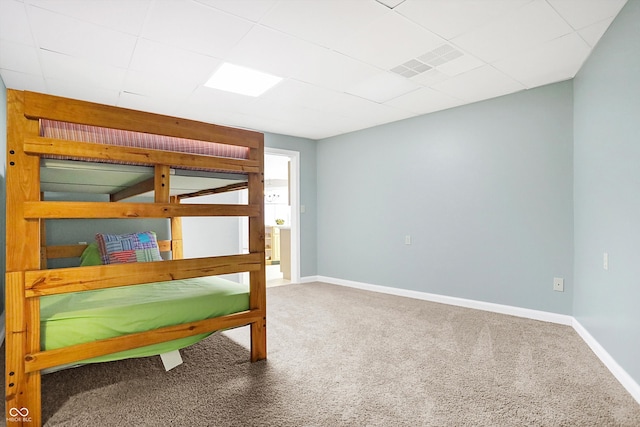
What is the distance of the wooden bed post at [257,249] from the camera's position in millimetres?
2215

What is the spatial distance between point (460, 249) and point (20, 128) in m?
3.80

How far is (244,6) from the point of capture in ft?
6.68

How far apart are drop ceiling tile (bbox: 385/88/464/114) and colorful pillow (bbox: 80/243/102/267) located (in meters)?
3.25

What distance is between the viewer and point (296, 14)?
2.12 m

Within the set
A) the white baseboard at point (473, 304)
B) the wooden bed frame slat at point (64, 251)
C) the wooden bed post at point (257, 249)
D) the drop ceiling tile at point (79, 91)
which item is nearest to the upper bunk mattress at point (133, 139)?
the wooden bed post at point (257, 249)

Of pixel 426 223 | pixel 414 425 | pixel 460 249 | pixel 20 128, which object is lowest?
pixel 414 425

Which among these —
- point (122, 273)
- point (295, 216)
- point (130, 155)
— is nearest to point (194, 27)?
point (130, 155)

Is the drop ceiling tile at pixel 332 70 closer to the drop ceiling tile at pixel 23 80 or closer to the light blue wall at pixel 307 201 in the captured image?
the light blue wall at pixel 307 201

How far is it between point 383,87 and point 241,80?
53.2 inches

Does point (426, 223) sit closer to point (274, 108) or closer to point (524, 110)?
point (524, 110)

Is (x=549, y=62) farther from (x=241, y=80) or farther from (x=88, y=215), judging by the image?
(x=88, y=215)

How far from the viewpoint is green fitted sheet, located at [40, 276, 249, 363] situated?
160 centimetres

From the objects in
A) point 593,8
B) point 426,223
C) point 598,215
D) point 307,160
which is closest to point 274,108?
point 307,160

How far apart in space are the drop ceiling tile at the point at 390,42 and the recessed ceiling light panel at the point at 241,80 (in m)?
0.85
